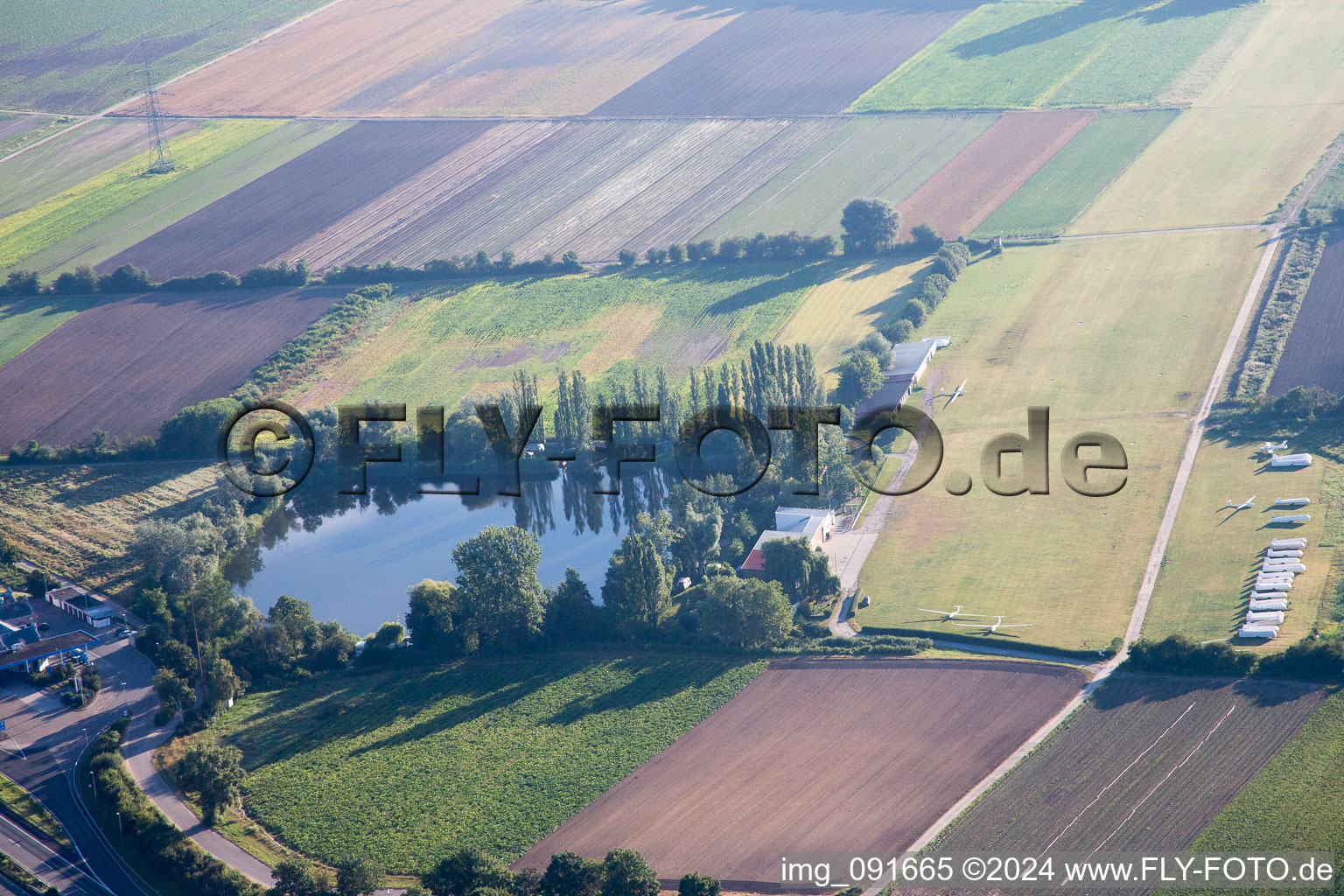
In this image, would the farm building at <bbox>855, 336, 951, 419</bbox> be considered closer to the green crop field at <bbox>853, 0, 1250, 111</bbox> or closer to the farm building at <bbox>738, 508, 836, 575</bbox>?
the farm building at <bbox>738, 508, 836, 575</bbox>

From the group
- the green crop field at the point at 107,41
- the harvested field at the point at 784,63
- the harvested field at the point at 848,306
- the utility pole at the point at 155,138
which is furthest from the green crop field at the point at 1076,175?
the green crop field at the point at 107,41

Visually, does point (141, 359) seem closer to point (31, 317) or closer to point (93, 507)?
point (31, 317)

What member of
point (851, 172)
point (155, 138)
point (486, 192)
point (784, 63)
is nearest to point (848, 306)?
point (851, 172)

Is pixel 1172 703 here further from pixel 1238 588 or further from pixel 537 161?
pixel 537 161

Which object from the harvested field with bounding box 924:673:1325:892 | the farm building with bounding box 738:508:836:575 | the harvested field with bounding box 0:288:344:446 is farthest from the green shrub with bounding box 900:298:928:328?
→ the harvested field with bounding box 0:288:344:446

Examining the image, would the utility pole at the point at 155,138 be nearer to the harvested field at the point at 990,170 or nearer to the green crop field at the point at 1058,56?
the green crop field at the point at 1058,56
